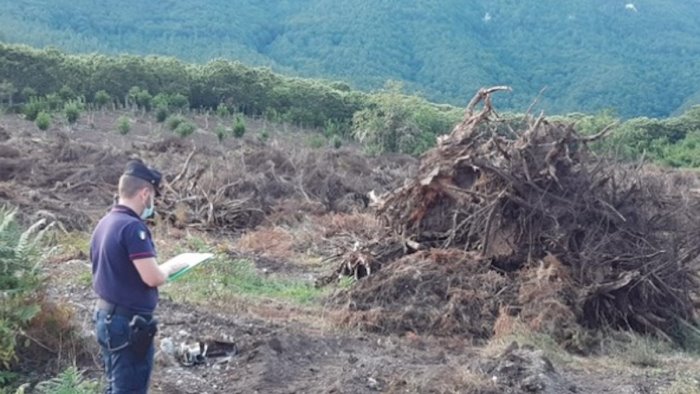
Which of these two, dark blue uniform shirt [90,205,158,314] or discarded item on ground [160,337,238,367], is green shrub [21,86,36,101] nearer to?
discarded item on ground [160,337,238,367]

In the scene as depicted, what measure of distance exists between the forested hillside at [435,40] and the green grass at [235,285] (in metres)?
58.3

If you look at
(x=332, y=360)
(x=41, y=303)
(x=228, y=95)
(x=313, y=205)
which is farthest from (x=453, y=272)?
(x=228, y=95)

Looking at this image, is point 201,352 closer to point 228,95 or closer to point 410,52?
point 228,95

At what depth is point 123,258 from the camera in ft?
14.1

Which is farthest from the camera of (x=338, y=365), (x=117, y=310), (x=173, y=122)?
(x=173, y=122)

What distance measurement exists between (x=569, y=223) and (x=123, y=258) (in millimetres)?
6166

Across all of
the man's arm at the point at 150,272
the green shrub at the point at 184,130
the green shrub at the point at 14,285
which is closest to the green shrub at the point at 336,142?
the green shrub at the point at 184,130

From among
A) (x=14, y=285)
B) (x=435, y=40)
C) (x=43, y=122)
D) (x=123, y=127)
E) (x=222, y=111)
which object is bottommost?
(x=222, y=111)

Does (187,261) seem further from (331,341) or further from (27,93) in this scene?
(27,93)

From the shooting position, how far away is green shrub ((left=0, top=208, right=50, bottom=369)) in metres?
5.38

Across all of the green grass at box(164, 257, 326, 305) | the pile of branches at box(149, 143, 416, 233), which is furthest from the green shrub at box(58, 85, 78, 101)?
the green grass at box(164, 257, 326, 305)

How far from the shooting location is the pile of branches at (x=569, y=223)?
29.2 feet

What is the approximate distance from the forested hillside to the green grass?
58.3 metres

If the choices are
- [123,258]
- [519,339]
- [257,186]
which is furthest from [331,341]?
[257,186]
